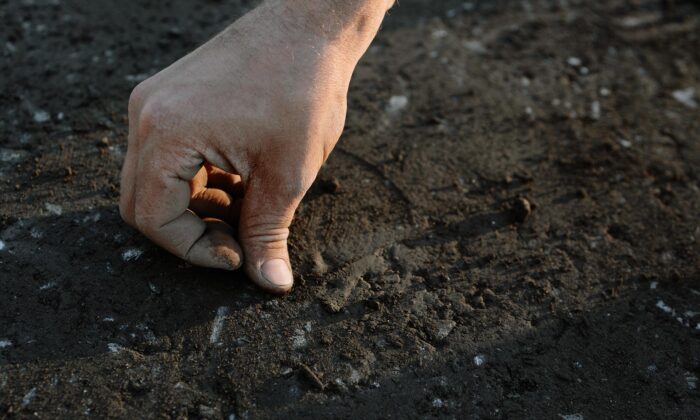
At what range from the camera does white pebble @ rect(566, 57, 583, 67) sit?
326cm

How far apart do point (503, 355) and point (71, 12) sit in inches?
96.0

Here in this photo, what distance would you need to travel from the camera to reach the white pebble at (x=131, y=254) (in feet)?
6.69

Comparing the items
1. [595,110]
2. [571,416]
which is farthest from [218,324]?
[595,110]

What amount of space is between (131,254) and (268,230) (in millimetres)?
468

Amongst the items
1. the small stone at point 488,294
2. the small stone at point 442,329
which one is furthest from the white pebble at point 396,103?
the small stone at point 442,329

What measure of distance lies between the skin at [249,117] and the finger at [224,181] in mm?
268

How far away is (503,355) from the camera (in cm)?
199

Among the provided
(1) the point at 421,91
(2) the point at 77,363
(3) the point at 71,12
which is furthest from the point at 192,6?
(2) the point at 77,363

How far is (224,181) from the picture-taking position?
2.14 metres

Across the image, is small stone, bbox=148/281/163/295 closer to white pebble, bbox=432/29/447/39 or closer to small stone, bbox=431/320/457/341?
small stone, bbox=431/320/457/341

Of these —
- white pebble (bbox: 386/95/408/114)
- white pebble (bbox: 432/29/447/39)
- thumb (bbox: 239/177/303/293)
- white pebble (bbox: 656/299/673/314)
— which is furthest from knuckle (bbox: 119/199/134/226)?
white pebble (bbox: 432/29/447/39)

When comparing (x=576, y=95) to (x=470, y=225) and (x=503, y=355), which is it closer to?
(x=470, y=225)

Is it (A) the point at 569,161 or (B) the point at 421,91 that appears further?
(B) the point at 421,91

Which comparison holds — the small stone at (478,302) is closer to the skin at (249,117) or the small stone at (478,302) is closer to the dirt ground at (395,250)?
the dirt ground at (395,250)
